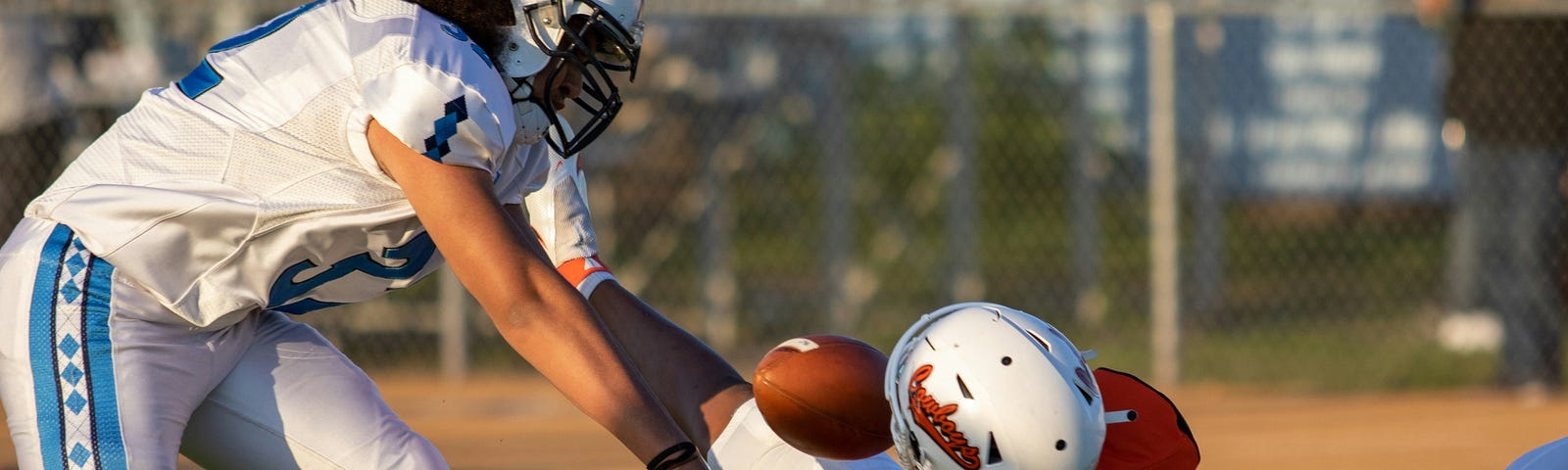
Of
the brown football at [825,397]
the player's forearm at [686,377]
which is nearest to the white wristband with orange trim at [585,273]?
the player's forearm at [686,377]

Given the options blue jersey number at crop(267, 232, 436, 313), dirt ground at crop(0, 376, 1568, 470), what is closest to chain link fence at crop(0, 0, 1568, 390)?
dirt ground at crop(0, 376, 1568, 470)

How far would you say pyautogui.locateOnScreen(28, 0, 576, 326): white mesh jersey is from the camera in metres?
2.62

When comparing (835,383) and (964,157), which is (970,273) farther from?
(835,383)

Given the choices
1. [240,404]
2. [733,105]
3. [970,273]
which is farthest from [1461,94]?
[240,404]

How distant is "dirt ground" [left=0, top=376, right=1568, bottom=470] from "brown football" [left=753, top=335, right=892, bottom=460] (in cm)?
272

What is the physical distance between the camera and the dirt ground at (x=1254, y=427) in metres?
6.27

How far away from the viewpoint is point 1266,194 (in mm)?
11156

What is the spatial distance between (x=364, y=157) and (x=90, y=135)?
246 inches

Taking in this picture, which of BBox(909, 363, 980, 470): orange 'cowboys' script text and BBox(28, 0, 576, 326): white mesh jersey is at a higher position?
BBox(28, 0, 576, 326): white mesh jersey

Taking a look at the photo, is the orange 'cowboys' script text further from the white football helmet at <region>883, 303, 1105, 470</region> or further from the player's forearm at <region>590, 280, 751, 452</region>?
the player's forearm at <region>590, 280, 751, 452</region>

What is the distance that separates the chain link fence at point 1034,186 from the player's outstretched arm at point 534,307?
19.1ft

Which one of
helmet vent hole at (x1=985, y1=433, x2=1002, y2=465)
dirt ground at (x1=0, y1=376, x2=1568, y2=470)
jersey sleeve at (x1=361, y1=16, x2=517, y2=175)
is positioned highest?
jersey sleeve at (x1=361, y1=16, x2=517, y2=175)

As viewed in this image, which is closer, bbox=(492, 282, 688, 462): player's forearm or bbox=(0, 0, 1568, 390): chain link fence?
bbox=(492, 282, 688, 462): player's forearm

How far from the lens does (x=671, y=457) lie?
2.36 m
